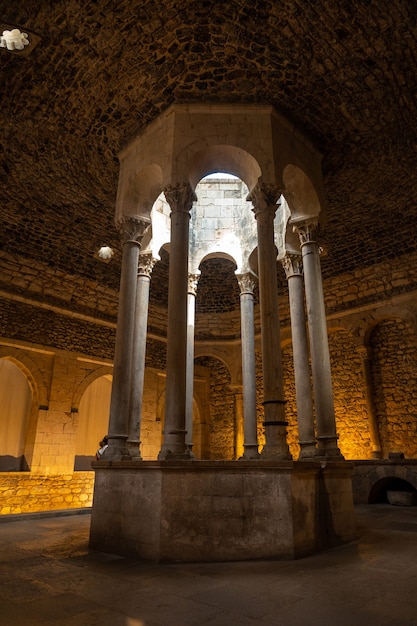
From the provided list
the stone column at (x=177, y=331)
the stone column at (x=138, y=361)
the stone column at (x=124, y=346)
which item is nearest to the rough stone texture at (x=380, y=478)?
the stone column at (x=138, y=361)

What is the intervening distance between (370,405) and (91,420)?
8.28 metres

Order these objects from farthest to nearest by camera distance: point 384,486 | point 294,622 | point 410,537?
point 384,486 → point 410,537 → point 294,622

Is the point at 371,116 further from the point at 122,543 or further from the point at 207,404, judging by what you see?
the point at 207,404

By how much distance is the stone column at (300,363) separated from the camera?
7.21m

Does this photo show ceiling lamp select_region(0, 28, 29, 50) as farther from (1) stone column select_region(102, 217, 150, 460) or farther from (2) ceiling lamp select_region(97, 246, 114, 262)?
(2) ceiling lamp select_region(97, 246, 114, 262)

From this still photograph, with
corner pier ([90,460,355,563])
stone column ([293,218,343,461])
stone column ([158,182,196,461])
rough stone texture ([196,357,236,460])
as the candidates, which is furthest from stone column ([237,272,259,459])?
rough stone texture ([196,357,236,460])

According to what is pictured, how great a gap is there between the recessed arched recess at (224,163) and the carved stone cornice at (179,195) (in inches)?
13.7

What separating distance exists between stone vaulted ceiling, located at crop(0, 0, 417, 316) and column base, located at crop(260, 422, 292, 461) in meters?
5.07

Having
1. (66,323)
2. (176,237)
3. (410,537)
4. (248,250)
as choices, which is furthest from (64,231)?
(410,537)

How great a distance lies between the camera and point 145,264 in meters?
8.79

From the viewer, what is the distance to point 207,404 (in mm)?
16375

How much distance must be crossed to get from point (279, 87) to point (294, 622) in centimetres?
680

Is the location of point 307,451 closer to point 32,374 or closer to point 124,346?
point 124,346

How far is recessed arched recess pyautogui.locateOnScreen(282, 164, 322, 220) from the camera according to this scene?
7.46 m
